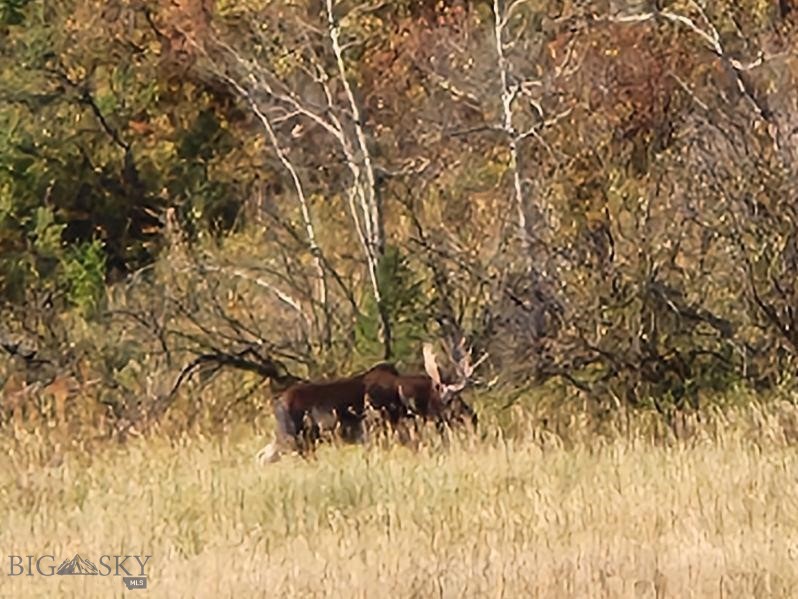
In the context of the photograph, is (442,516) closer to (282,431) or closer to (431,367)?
(282,431)

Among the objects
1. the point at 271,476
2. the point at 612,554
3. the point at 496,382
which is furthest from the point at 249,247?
the point at 612,554

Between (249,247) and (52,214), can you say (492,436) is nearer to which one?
(249,247)

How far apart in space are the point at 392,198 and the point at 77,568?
31.7 ft

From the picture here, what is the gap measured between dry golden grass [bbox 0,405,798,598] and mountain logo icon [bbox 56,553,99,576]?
11 cm

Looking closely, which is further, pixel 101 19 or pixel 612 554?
pixel 101 19

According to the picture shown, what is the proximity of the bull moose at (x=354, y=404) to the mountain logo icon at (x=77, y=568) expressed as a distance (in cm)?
331

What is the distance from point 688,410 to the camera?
37.3ft

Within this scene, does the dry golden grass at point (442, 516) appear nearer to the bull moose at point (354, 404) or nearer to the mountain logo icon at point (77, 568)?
the mountain logo icon at point (77, 568)

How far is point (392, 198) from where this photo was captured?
16.4 metres

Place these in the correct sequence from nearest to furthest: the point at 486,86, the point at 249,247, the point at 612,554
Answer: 1. the point at 612,554
2. the point at 486,86
3. the point at 249,247

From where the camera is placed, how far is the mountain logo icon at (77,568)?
6.91 meters

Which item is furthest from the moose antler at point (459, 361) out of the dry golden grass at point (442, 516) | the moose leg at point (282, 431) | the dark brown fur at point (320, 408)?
the moose leg at point (282, 431)

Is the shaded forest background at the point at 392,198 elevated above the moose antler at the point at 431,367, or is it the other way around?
the shaded forest background at the point at 392,198

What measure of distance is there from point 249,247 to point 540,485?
8.32 meters
